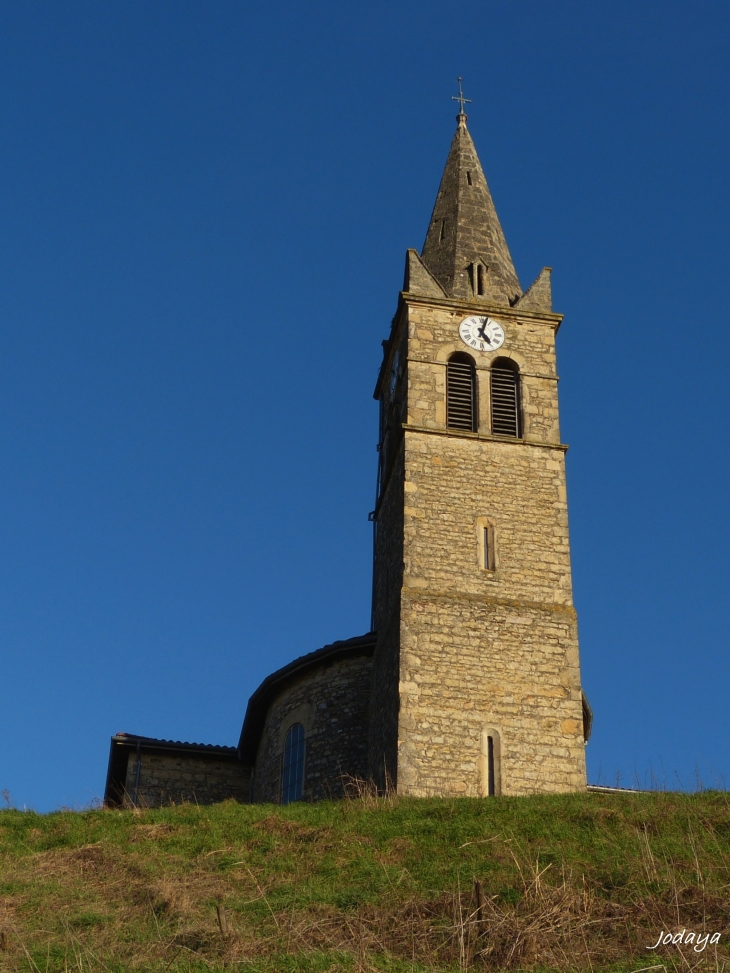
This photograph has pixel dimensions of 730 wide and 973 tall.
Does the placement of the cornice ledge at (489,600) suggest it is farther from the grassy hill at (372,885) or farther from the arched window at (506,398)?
the grassy hill at (372,885)

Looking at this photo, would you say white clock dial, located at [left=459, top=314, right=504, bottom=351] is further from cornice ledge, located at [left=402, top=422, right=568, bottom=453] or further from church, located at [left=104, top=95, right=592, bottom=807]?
cornice ledge, located at [left=402, top=422, right=568, bottom=453]

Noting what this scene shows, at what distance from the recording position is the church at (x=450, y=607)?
2180 centimetres

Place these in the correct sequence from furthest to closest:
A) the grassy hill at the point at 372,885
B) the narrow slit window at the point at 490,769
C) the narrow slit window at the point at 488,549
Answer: the narrow slit window at the point at 488,549 < the narrow slit window at the point at 490,769 < the grassy hill at the point at 372,885

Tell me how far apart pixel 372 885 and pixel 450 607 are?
8.07 meters

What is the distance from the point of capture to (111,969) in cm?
1270

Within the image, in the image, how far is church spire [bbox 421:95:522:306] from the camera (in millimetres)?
28141

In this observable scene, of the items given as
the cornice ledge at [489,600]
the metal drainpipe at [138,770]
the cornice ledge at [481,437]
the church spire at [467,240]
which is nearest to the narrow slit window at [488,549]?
the cornice ledge at [489,600]

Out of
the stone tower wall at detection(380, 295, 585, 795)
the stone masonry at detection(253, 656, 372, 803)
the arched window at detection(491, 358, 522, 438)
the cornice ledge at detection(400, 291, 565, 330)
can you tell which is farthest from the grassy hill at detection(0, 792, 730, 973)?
the cornice ledge at detection(400, 291, 565, 330)

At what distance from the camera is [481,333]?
89.0 feet

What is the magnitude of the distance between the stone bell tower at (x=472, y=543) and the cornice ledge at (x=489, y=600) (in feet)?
0.09

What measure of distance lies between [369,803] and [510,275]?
13.7 meters

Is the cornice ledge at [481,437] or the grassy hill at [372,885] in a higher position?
the cornice ledge at [481,437]

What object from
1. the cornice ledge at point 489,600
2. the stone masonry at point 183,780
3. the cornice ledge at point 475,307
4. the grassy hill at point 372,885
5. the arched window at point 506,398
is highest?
the cornice ledge at point 475,307

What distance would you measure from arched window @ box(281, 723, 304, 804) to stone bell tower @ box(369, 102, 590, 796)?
186 cm
